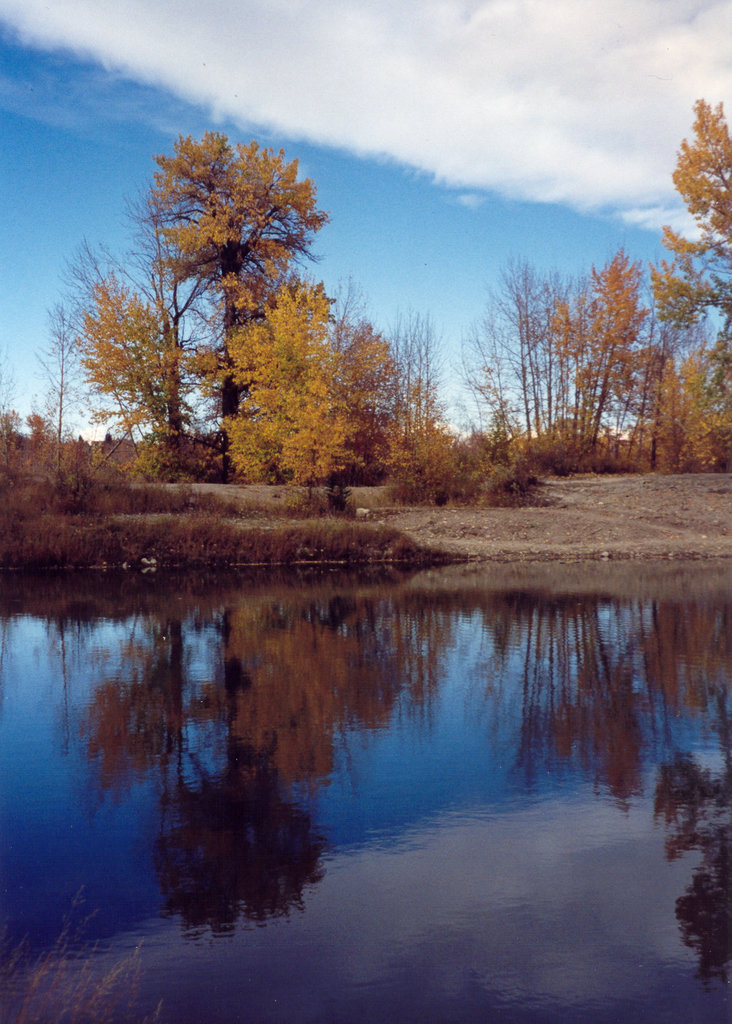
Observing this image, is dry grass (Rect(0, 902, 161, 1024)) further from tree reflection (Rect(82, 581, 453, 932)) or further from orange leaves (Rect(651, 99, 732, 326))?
orange leaves (Rect(651, 99, 732, 326))

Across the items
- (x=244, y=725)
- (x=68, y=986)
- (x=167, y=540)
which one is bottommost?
(x=68, y=986)

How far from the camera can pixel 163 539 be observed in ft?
75.3

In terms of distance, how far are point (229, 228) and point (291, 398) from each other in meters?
10.2

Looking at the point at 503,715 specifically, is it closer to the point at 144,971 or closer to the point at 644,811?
the point at 644,811

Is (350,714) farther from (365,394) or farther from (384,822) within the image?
(365,394)

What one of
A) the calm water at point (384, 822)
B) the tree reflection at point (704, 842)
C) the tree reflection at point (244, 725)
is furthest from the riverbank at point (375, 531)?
the tree reflection at point (704, 842)

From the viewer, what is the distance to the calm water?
3.83 meters

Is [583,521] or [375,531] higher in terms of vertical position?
[583,521]

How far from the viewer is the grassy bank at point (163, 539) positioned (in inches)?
866

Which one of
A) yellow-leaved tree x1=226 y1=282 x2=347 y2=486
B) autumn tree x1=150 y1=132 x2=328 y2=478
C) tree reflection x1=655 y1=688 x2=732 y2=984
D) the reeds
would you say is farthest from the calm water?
autumn tree x1=150 y1=132 x2=328 y2=478

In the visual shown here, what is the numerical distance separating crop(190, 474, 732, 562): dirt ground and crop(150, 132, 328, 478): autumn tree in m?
9.01

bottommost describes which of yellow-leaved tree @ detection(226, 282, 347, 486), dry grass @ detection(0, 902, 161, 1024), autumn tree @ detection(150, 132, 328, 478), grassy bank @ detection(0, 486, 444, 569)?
dry grass @ detection(0, 902, 161, 1024)

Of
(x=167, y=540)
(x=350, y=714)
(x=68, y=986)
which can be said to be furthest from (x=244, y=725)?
(x=167, y=540)

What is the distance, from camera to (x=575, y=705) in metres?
8.09
